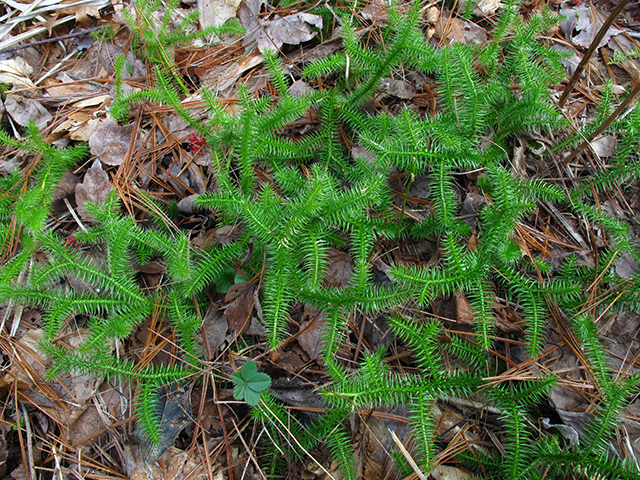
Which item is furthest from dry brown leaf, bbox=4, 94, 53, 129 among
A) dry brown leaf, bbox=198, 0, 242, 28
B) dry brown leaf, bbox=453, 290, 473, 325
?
dry brown leaf, bbox=453, 290, 473, 325

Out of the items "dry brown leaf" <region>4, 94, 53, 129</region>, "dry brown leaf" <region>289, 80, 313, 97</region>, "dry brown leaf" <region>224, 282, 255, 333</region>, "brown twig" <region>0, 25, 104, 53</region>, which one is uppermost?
"dry brown leaf" <region>289, 80, 313, 97</region>

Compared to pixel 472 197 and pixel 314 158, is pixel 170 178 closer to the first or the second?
pixel 314 158

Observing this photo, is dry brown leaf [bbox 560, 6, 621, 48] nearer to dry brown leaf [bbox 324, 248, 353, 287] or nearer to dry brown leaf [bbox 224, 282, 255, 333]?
dry brown leaf [bbox 324, 248, 353, 287]

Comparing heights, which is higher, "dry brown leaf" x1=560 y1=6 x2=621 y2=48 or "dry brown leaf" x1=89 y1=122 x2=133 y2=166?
"dry brown leaf" x1=560 y1=6 x2=621 y2=48

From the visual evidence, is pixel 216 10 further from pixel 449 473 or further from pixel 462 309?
pixel 449 473

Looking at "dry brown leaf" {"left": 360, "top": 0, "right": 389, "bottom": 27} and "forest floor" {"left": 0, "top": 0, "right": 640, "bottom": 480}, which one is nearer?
"forest floor" {"left": 0, "top": 0, "right": 640, "bottom": 480}

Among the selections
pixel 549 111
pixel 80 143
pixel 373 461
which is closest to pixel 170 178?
pixel 80 143

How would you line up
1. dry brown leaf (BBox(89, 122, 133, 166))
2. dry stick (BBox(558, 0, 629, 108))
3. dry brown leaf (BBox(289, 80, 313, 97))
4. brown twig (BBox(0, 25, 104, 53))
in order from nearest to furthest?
dry stick (BBox(558, 0, 629, 108)) → dry brown leaf (BBox(89, 122, 133, 166)) → dry brown leaf (BBox(289, 80, 313, 97)) → brown twig (BBox(0, 25, 104, 53))

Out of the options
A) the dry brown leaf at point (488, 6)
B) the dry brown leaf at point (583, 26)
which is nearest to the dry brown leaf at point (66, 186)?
the dry brown leaf at point (488, 6)
